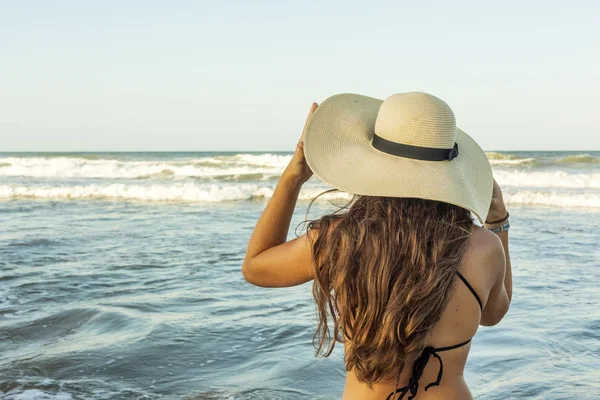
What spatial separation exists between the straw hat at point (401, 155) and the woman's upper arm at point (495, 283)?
0.11 m

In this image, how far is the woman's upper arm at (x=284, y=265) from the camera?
6.24ft

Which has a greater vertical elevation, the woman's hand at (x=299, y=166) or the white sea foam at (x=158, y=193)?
the woman's hand at (x=299, y=166)

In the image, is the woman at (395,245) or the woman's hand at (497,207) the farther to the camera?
the woman's hand at (497,207)

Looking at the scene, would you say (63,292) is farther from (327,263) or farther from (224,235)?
(327,263)

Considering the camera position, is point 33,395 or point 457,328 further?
point 33,395

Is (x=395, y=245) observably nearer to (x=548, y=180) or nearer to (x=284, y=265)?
(x=284, y=265)

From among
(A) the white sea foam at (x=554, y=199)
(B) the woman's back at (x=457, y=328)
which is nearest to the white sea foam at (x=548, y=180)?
(A) the white sea foam at (x=554, y=199)

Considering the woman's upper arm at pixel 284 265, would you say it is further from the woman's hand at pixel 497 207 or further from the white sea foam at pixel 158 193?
the white sea foam at pixel 158 193

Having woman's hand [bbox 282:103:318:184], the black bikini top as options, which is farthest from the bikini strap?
woman's hand [bbox 282:103:318:184]

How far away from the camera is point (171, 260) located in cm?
856

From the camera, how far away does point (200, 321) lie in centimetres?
569

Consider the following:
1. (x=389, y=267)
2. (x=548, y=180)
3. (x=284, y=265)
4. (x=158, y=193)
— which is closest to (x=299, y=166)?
(x=284, y=265)

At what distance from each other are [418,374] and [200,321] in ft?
13.1

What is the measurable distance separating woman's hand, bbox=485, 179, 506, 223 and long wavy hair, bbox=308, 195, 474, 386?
0.33 metres
